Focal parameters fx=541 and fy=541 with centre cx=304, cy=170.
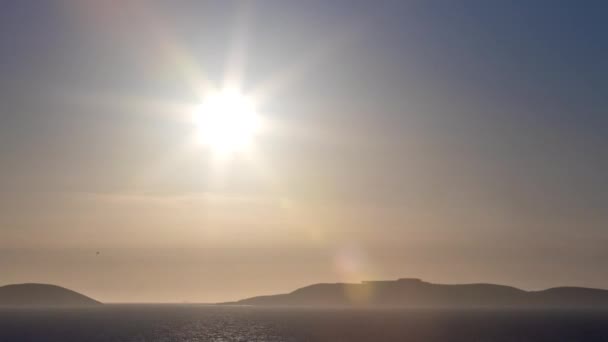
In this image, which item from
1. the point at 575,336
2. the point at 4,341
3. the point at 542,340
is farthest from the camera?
the point at 575,336

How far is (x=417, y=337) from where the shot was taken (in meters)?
146

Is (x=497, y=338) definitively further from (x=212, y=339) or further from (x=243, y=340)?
(x=212, y=339)

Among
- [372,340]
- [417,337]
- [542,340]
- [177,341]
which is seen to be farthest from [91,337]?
[542,340]

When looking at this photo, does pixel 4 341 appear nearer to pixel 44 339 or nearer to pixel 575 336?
pixel 44 339

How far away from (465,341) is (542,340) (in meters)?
23.5

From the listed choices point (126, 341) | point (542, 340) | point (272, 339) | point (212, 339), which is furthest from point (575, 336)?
point (126, 341)

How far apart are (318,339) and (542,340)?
58.8 meters

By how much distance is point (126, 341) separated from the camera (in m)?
135

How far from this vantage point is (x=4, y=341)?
132 metres

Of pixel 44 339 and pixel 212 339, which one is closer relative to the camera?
pixel 44 339

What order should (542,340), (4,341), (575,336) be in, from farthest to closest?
(575,336), (542,340), (4,341)

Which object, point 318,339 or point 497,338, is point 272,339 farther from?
point 497,338

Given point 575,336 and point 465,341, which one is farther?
point 575,336

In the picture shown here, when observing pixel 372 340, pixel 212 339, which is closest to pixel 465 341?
pixel 372 340
